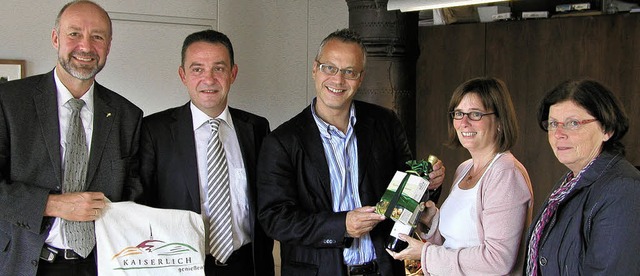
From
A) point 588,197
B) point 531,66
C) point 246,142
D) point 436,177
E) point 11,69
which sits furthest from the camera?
point 531,66

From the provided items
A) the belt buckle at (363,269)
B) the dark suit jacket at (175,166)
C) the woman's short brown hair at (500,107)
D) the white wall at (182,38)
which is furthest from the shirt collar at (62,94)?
the white wall at (182,38)

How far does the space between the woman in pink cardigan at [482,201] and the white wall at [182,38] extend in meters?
3.45

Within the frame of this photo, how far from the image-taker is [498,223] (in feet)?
7.58

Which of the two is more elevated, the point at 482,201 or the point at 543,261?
the point at 482,201

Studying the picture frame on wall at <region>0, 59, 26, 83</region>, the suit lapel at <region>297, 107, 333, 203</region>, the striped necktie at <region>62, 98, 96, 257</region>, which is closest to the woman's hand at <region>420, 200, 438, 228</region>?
the suit lapel at <region>297, 107, 333, 203</region>

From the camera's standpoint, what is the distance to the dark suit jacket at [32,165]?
8.22 ft

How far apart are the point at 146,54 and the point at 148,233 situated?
3156 mm

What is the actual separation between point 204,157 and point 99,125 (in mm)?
425

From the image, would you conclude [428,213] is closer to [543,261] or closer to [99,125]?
[543,261]

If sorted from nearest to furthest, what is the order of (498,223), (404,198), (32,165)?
(498,223), (404,198), (32,165)

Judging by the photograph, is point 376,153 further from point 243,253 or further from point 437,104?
point 437,104

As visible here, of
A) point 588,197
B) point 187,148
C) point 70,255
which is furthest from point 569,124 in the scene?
point 70,255

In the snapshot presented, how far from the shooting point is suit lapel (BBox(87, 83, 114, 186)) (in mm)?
2680

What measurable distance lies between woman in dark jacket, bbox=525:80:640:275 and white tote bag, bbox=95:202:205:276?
120 cm
